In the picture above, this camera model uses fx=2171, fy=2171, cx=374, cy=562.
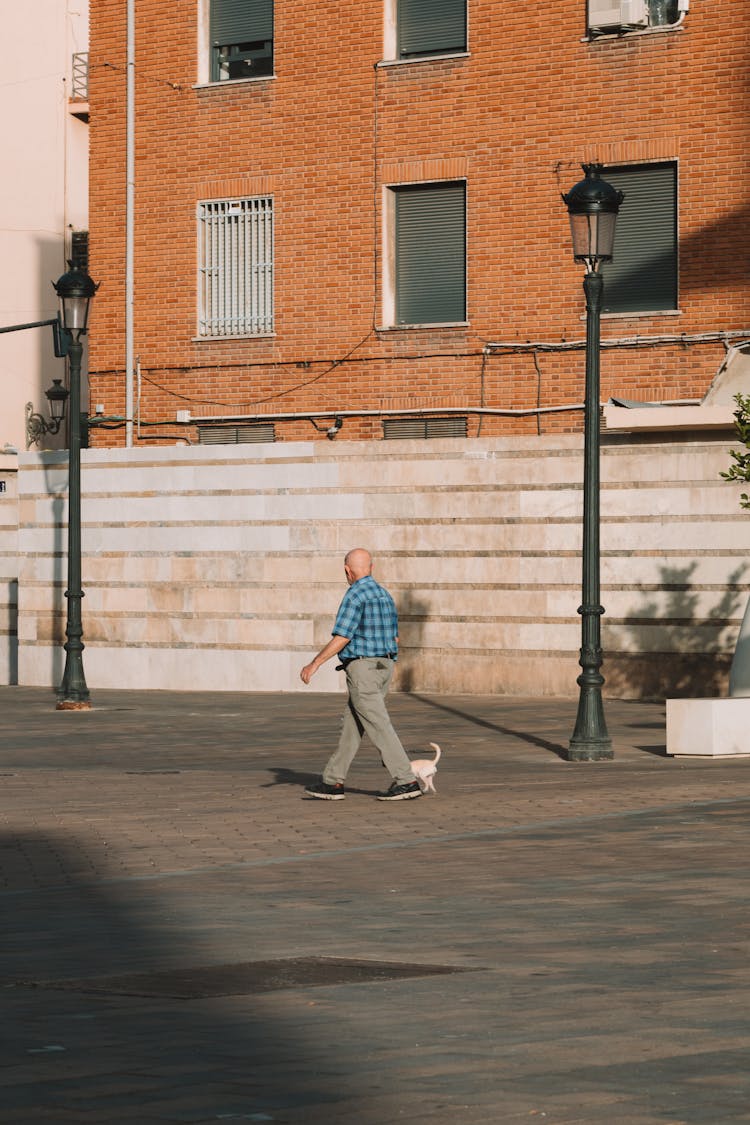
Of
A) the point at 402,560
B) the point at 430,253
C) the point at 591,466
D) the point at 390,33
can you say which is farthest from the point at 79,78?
the point at 591,466

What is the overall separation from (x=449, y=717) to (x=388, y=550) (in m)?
4.23

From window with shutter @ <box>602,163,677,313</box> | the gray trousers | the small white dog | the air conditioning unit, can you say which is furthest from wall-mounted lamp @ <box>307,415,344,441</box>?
the gray trousers

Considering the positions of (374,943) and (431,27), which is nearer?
(374,943)

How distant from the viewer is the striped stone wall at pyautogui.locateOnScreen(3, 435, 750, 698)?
2406cm

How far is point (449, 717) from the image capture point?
22531 mm

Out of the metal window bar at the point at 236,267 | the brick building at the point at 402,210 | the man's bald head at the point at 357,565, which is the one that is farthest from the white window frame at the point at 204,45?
the man's bald head at the point at 357,565

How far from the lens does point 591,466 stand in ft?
59.0

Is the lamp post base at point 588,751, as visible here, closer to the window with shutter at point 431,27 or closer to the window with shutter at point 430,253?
the window with shutter at point 430,253

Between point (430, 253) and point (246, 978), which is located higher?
point (430, 253)

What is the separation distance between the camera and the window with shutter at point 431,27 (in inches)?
1153

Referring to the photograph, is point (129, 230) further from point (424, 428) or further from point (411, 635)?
point (411, 635)

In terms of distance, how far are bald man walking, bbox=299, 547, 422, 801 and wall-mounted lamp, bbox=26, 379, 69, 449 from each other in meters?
29.8

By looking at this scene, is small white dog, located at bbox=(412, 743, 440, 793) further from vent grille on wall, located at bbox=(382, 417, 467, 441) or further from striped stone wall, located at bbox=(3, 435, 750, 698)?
vent grille on wall, located at bbox=(382, 417, 467, 441)

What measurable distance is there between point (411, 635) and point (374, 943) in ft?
55.4
